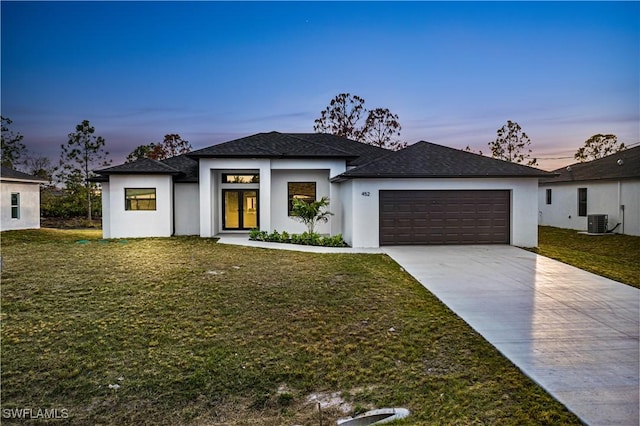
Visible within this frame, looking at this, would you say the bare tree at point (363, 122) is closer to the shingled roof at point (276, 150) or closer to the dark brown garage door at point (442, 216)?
the shingled roof at point (276, 150)

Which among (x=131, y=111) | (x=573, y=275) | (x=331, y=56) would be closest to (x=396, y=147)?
(x=331, y=56)

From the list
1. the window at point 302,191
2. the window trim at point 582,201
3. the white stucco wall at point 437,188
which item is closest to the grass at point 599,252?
the white stucco wall at point 437,188

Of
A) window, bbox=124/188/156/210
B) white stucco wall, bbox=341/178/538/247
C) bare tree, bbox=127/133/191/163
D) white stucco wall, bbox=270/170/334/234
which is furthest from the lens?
bare tree, bbox=127/133/191/163

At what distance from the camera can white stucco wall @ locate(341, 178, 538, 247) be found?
46.6 ft

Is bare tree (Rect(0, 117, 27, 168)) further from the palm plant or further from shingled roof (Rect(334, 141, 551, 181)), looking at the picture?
shingled roof (Rect(334, 141, 551, 181))

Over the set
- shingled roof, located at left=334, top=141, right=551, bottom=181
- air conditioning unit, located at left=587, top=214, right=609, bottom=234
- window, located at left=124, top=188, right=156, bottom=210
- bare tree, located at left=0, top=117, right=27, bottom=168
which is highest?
bare tree, located at left=0, top=117, right=27, bottom=168

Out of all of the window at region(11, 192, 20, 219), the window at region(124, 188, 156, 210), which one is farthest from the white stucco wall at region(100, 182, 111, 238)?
the window at region(11, 192, 20, 219)

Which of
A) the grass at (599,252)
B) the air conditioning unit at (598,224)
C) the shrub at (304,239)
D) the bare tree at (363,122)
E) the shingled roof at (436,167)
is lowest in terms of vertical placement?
the grass at (599,252)

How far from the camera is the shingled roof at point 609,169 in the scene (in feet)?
61.8

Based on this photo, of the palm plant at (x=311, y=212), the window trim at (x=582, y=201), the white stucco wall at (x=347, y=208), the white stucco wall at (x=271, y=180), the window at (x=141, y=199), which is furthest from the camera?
the window trim at (x=582, y=201)

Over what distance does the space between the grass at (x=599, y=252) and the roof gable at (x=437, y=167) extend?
2879mm

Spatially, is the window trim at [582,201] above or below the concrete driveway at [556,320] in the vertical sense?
above

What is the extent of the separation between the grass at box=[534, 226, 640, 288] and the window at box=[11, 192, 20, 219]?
77.7 ft

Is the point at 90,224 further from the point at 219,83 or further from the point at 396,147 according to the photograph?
the point at 396,147
